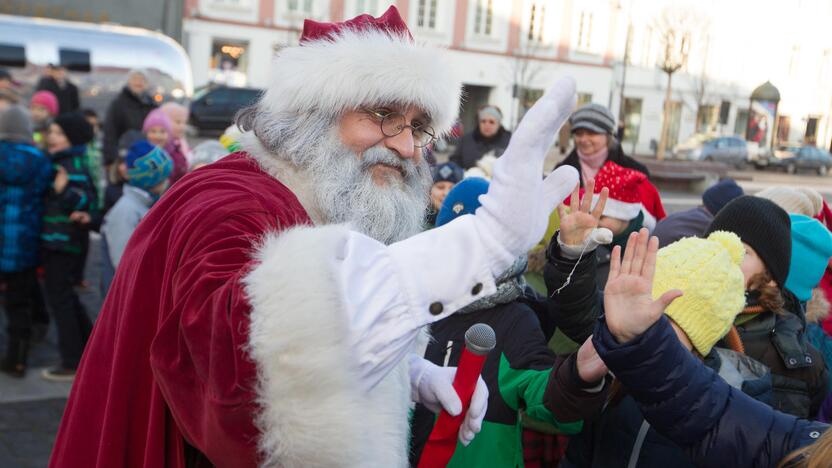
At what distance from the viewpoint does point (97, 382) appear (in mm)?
1718

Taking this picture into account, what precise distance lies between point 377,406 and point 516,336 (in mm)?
1308

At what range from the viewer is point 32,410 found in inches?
192

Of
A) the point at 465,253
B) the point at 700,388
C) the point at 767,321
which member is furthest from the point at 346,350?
the point at 767,321

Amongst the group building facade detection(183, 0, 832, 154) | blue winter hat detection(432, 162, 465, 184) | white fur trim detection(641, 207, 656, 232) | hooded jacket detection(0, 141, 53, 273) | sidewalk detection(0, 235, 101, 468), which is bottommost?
sidewalk detection(0, 235, 101, 468)

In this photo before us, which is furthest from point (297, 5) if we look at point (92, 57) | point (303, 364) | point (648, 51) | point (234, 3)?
point (303, 364)

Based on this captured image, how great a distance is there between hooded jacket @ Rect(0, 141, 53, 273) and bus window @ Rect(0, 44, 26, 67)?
7320 mm

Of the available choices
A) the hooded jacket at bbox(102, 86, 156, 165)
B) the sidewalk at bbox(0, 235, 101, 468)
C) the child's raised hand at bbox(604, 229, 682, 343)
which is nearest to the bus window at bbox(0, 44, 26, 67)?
the hooded jacket at bbox(102, 86, 156, 165)

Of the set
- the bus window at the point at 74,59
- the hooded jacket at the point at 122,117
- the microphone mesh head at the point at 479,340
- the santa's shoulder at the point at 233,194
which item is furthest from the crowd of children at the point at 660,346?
the bus window at the point at 74,59

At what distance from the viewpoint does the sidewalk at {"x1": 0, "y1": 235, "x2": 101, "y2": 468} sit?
428 centimetres

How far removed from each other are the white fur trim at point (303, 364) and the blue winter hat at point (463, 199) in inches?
68.2

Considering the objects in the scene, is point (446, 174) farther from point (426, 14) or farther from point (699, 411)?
point (426, 14)

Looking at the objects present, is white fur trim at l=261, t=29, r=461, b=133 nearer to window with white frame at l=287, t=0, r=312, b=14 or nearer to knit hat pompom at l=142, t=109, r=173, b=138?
knit hat pompom at l=142, t=109, r=173, b=138

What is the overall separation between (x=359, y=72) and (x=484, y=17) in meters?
35.9

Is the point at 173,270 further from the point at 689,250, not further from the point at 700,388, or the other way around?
the point at 689,250
